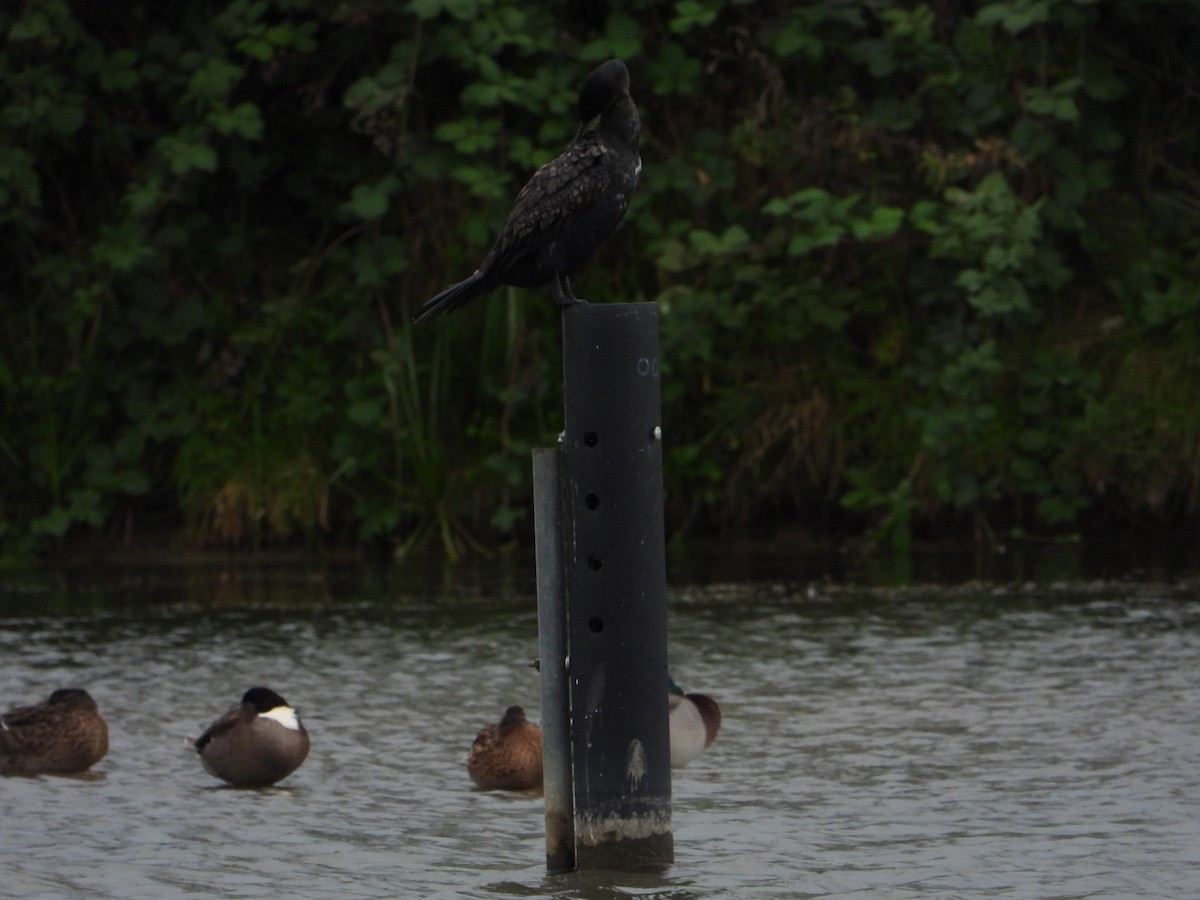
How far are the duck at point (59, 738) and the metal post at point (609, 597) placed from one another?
198 centimetres

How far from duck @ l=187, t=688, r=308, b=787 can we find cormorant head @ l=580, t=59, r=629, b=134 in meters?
1.97

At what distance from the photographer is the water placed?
4.92 m

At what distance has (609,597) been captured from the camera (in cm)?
482

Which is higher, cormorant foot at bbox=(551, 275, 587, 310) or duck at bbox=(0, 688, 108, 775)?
cormorant foot at bbox=(551, 275, 587, 310)

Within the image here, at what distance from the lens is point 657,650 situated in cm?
487

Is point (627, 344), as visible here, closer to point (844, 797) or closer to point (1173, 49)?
point (844, 797)

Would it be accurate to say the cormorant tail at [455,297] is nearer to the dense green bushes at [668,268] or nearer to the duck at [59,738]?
the duck at [59,738]

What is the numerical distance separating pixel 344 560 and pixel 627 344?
6.19m

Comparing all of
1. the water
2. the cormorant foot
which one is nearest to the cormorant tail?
the cormorant foot

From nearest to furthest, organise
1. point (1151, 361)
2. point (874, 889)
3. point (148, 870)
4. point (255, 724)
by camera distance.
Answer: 1. point (874, 889)
2. point (148, 870)
3. point (255, 724)
4. point (1151, 361)

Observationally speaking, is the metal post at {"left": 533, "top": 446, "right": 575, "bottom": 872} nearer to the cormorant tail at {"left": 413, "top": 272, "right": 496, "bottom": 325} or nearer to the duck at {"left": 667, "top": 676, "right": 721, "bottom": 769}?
the cormorant tail at {"left": 413, "top": 272, "right": 496, "bottom": 325}

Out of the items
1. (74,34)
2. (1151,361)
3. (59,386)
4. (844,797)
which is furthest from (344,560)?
(844,797)

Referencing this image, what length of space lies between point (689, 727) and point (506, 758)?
1.73 feet

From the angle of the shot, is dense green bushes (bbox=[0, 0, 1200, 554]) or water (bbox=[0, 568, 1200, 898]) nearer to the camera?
water (bbox=[0, 568, 1200, 898])
